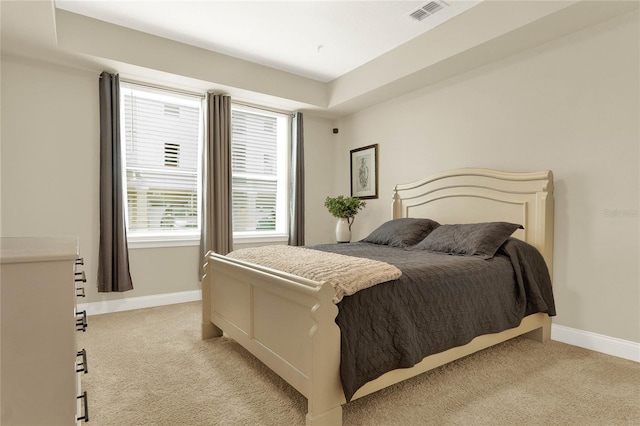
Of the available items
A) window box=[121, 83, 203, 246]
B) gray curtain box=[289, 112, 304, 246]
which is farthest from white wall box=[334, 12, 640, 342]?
window box=[121, 83, 203, 246]

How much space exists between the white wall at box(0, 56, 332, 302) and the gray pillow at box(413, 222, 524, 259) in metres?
2.92

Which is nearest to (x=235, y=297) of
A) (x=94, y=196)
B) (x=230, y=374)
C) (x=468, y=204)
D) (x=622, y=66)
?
(x=230, y=374)

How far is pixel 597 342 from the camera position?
256cm

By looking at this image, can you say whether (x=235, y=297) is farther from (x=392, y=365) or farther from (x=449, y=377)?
(x=449, y=377)

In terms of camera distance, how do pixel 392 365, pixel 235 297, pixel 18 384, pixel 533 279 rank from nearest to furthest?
pixel 18 384
pixel 392 365
pixel 235 297
pixel 533 279

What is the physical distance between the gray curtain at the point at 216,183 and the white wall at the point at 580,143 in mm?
2514

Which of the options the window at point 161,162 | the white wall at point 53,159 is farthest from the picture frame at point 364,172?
the white wall at point 53,159

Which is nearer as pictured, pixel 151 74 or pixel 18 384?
pixel 18 384

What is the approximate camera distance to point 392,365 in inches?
66.6

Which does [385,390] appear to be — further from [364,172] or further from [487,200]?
[364,172]

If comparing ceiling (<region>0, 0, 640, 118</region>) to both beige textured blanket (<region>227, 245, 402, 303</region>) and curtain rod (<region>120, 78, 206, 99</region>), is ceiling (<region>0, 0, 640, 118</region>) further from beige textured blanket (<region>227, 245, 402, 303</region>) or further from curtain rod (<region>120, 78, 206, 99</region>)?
beige textured blanket (<region>227, 245, 402, 303</region>)

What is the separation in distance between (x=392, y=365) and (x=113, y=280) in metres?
2.93

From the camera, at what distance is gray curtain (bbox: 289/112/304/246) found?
15.3 ft

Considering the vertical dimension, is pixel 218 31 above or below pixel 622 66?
above
